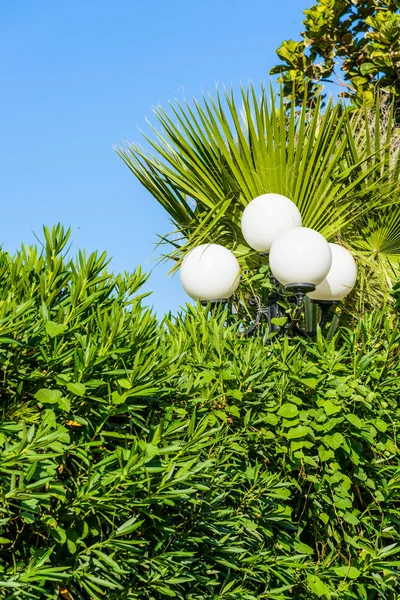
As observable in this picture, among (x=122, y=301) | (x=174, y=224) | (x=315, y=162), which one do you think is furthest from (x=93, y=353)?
(x=174, y=224)

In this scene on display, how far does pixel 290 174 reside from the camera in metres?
5.70

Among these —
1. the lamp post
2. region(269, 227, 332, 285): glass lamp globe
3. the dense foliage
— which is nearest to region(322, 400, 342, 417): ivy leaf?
the lamp post

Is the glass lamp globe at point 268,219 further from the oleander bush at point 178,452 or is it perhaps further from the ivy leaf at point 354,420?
the ivy leaf at point 354,420

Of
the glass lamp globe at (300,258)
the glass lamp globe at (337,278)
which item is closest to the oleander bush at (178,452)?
the glass lamp globe at (300,258)

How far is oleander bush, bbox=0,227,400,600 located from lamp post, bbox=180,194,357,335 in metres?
0.91

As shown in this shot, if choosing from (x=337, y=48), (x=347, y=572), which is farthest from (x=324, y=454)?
(x=337, y=48)

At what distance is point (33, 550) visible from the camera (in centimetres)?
211

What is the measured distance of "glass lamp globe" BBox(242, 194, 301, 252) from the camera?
4.96 m

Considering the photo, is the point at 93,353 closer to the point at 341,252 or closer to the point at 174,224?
the point at 341,252

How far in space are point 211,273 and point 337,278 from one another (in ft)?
3.35

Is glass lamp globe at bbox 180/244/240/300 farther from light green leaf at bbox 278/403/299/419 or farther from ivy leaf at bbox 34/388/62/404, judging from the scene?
ivy leaf at bbox 34/388/62/404

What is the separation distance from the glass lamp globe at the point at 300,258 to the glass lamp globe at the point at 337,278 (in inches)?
25.8

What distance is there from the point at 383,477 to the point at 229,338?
100 cm

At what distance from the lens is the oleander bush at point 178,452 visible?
86.5 inches
